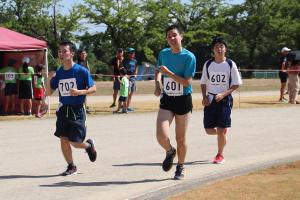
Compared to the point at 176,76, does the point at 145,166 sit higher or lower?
lower

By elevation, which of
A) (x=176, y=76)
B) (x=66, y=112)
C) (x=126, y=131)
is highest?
(x=176, y=76)

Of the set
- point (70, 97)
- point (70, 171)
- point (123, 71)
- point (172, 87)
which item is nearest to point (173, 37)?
point (172, 87)

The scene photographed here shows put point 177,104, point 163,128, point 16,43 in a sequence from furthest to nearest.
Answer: point 16,43, point 177,104, point 163,128

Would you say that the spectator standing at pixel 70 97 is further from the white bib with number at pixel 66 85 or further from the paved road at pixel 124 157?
the paved road at pixel 124 157

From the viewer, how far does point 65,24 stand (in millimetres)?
77062

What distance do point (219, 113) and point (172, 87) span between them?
1.48 meters

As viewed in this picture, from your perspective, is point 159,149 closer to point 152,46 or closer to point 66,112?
point 66,112

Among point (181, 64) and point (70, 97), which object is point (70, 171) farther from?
point (181, 64)

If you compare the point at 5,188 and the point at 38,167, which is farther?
the point at 38,167

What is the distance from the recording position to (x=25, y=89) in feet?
58.4

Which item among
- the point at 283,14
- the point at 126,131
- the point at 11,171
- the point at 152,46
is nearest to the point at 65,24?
the point at 152,46

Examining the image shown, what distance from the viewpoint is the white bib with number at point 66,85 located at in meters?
7.93

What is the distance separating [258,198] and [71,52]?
3.16m

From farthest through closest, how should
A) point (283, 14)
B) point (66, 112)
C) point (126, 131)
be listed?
point (283, 14), point (126, 131), point (66, 112)
